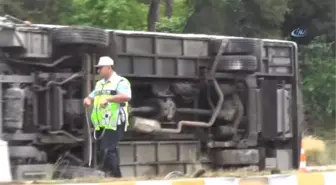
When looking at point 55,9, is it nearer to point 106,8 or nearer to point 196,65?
point 106,8

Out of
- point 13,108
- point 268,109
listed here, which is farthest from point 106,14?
point 13,108

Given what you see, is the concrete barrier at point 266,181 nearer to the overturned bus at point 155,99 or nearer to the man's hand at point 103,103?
the man's hand at point 103,103

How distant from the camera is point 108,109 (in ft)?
33.3

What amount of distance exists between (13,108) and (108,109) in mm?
1212

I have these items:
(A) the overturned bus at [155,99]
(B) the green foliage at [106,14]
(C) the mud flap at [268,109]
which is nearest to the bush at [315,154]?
(A) the overturned bus at [155,99]

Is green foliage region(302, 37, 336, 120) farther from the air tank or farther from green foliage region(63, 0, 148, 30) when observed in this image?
the air tank

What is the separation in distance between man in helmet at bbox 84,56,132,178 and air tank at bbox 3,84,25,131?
89 centimetres

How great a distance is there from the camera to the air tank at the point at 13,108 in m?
10.4

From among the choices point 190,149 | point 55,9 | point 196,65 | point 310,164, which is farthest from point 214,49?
point 55,9

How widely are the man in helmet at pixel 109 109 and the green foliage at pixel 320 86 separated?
2037cm

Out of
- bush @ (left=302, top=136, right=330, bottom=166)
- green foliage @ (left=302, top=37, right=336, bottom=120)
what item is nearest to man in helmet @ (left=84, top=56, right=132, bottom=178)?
bush @ (left=302, top=136, right=330, bottom=166)

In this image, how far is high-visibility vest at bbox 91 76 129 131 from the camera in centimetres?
1015

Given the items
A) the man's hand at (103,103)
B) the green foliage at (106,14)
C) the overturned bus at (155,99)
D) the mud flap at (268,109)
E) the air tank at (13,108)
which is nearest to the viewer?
the man's hand at (103,103)

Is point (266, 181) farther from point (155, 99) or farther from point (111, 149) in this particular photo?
point (155, 99)
